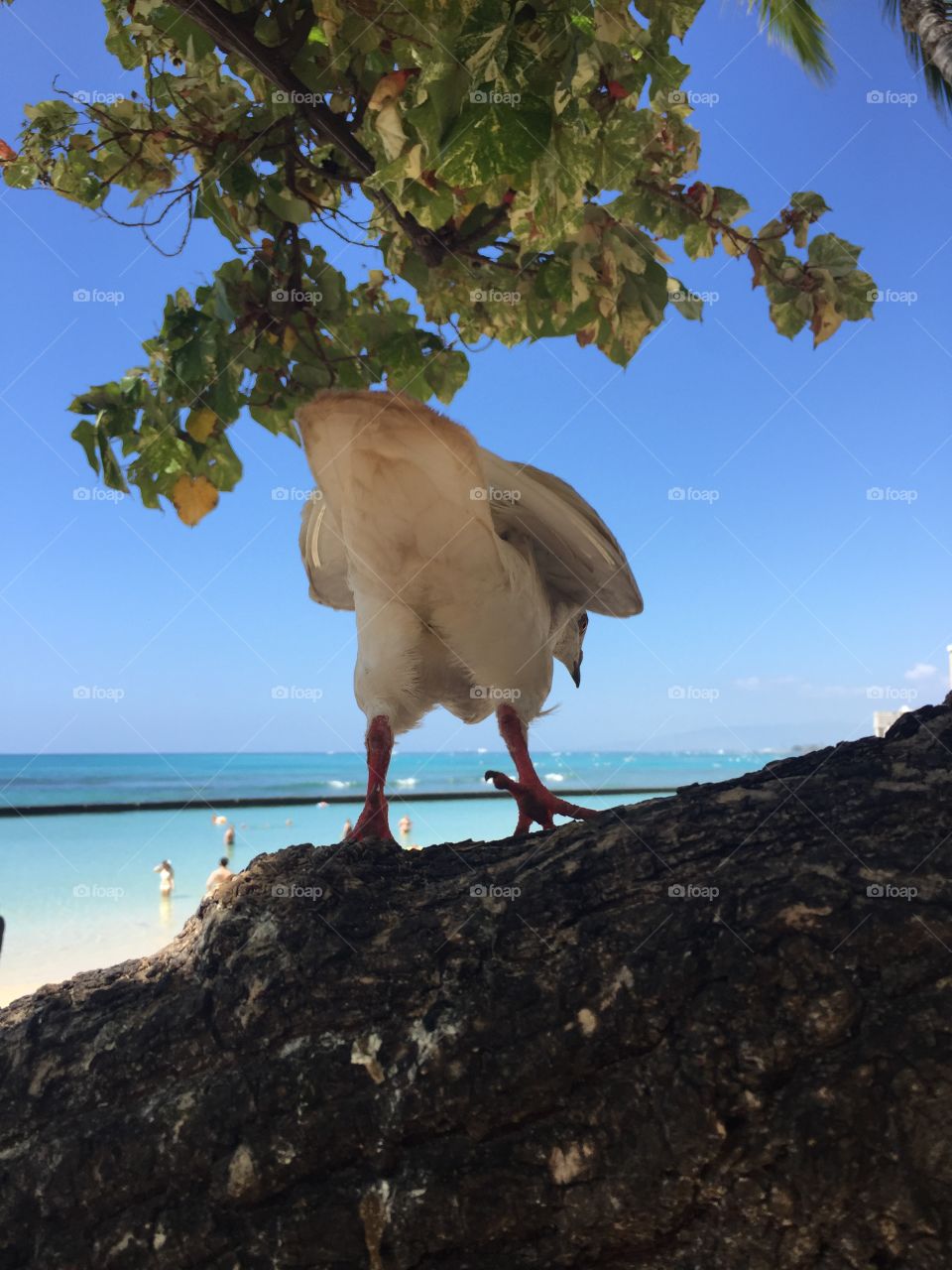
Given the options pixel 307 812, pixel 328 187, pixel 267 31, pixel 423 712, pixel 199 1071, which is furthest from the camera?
pixel 307 812

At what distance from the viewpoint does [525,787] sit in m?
2.88

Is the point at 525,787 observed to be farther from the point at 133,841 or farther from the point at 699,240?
the point at 133,841

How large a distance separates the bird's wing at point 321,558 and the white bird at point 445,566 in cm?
1

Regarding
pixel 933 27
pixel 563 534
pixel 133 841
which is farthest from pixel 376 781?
pixel 133 841

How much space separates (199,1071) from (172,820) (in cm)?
2204

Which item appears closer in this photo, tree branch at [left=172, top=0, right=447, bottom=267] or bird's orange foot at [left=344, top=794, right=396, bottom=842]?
tree branch at [left=172, top=0, right=447, bottom=267]

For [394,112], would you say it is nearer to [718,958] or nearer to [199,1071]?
[718,958]

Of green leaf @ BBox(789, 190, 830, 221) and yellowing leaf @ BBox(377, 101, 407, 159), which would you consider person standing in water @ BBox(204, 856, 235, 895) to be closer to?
yellowing leaf @ BBox(377, 101, 407, 159)

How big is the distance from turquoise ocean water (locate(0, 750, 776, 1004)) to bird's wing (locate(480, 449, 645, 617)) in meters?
1.24

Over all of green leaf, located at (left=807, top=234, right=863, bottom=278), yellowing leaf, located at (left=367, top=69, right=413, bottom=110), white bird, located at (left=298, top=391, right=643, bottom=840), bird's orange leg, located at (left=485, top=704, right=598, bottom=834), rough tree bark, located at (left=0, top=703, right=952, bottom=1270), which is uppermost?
green leaf, located at (left=807, top=234, right=863, bottom=278)

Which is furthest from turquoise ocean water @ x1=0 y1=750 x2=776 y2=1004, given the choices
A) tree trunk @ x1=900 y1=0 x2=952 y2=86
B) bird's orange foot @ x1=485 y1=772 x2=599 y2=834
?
tree trunk @ x1=900 y1=0 x2=952 y2=86

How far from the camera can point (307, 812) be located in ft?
80.0

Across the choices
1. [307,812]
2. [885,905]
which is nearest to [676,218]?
[885,905]

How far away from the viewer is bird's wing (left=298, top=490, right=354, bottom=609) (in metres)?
3.59
